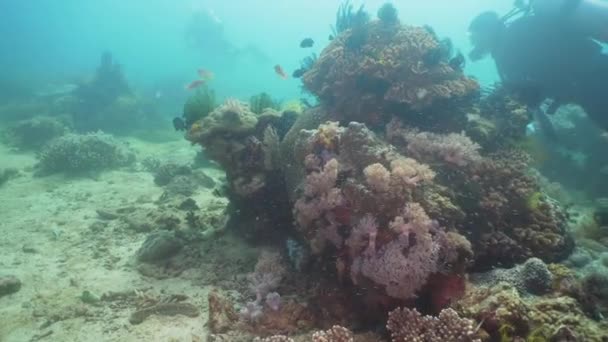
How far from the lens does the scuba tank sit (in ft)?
40.4

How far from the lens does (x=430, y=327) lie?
3.86 metres

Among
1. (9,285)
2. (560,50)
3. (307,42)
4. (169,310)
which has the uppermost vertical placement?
(560,50)

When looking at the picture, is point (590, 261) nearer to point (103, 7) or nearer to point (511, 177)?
point (511, 177)

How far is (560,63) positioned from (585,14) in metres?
1.61

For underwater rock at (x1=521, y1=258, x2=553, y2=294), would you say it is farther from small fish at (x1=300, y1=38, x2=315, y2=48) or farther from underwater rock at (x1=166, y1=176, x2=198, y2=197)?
underwater rock at (x1=166, y1=176, x2=198, y2=197)

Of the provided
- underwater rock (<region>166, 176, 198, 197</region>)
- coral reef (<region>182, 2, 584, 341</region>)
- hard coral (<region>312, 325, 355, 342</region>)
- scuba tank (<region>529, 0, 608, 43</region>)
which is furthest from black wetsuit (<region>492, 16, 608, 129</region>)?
hard coral (<region>312, 325, 355, 342</region>)

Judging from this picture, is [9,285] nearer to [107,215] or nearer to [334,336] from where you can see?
[107,215]

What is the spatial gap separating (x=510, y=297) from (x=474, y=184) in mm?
2508

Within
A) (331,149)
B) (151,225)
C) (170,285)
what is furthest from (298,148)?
(151,225)

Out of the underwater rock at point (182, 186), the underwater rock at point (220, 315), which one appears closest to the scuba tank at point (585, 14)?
the underwater rock at point (182, 186)

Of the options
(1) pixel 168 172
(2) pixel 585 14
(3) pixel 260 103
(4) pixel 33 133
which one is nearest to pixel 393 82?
(3) pixel 260 103

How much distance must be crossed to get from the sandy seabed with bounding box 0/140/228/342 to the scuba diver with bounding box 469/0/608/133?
11824mm

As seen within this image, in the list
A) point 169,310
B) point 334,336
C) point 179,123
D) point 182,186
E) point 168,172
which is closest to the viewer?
point 334,336

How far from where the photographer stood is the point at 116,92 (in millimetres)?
23953
